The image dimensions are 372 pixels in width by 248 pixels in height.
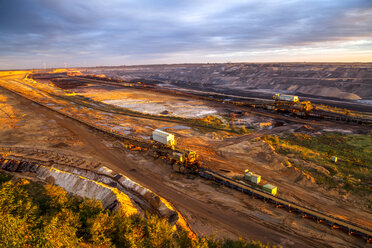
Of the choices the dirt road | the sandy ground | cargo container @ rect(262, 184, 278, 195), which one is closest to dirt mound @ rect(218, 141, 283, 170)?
cargo container @ rect(262, 184, 278, 195)

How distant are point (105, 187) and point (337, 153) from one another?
113 feet

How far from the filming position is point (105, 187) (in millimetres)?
21219

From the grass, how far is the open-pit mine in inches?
6.7

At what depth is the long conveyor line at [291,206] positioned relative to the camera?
53.2 ft

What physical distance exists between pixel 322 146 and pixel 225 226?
89.7ft

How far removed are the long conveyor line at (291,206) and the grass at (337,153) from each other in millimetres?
7031

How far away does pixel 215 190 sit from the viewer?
22688 mm

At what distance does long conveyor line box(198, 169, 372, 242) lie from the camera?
16.2m

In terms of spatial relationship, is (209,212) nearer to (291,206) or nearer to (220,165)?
(291,206)

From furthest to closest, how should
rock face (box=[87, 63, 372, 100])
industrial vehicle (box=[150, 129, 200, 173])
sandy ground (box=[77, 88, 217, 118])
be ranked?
rock face (box=[87, 63, 372, 100]) → sandy ground (box=[77, 88, 217, 118]) → industrial vehicle (box=[150, 129, 200, 173])

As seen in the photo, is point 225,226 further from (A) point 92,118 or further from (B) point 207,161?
(A) point 92,118

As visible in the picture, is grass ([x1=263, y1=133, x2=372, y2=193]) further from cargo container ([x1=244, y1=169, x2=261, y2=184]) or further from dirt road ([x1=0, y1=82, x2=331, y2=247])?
dirt road ([x1=0, y1=82, x2=331, y2=247])

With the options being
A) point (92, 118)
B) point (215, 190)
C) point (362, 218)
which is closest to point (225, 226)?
point (215, 190)

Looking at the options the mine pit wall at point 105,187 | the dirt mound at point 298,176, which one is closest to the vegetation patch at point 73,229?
the mine pit wall at point 105,187
